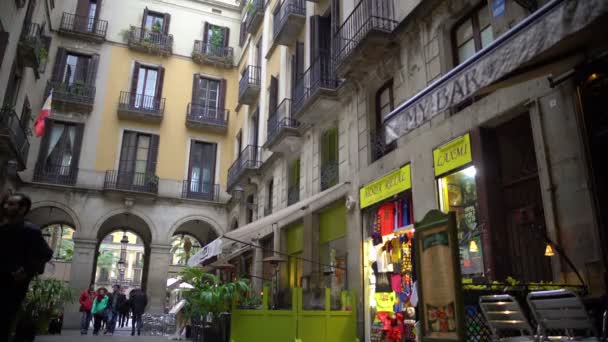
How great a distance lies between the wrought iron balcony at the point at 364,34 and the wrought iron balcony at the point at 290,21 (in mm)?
4149

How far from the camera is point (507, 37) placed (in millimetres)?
4684

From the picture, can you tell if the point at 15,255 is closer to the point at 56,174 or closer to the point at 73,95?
the point at 56,174

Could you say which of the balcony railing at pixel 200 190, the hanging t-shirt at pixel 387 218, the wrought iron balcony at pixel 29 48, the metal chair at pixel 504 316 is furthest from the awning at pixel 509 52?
the balcony railing at pixel 200 190

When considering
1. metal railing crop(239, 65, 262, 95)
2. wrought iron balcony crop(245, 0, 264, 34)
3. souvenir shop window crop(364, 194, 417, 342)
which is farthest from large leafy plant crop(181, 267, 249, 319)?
wrought iron balcony crop(245, 0, 264, 34)

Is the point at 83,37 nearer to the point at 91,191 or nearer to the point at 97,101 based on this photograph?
the point at 97,101

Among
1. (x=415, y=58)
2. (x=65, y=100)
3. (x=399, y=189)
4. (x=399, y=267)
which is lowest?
(x=399, y=267)

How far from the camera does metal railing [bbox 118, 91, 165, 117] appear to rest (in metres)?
23.0

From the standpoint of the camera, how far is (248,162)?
766 inches

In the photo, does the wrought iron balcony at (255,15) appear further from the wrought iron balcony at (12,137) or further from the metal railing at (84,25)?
the wrought iron balcony at (12,137)

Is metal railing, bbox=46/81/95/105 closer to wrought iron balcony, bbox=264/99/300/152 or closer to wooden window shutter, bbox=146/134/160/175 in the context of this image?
wooden window shutter, bbox=146/134/160/175

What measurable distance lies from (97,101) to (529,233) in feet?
69.7

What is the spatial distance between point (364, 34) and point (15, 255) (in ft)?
26.9

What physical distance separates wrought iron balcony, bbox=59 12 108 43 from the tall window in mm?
19980

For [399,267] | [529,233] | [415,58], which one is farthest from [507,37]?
[399,267]
